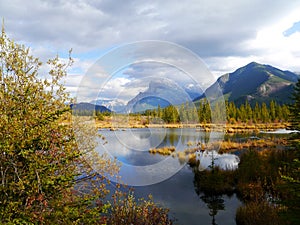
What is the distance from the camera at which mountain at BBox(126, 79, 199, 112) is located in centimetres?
984

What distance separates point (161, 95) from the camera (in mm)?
10047

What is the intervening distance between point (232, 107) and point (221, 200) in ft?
263

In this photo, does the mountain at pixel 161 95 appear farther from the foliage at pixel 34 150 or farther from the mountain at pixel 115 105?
the foliage at pixel 34 150

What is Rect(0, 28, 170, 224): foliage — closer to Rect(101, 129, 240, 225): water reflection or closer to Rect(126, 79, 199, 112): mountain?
Rect(126, 79, 199, 112): mountain

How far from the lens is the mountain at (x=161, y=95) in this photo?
984 cm

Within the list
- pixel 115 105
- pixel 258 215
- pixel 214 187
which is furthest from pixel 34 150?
pixel 214 187

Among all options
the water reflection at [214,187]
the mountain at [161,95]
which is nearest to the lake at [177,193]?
the water reflection at [214,187]

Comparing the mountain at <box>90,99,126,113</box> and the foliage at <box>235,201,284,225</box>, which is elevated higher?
the mountain at <box>90,99,126,113</box>

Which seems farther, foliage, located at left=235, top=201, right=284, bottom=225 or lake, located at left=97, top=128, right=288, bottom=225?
lake, located at left=97, top=128, right=288, bottom=225

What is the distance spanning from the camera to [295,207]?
781cm

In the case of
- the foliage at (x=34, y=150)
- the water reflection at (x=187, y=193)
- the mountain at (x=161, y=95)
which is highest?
the mountain at (x=161, y=95)

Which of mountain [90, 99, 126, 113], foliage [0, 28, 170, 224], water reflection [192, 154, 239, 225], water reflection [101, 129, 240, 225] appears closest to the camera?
foliage [0, 28, 170, 224]

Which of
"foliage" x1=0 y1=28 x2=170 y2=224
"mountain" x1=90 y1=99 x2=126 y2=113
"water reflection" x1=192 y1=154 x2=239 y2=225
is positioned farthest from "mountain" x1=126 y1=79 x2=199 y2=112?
"water reflection" x1=192 y1=154 x2=239 y2=225

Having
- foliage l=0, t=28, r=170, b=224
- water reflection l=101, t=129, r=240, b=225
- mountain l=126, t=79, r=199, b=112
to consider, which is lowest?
water reflection l=101, t=129, r=240, b=225
